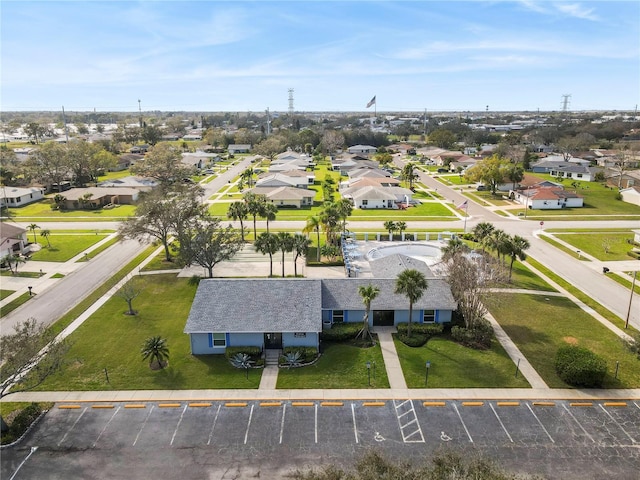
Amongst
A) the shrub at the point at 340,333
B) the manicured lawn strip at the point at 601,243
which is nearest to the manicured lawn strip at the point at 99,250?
the shrub at the point at 340,333

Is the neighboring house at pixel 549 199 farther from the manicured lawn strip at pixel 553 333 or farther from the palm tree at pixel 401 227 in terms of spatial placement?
the manicured lawn strip at pixel 553 333

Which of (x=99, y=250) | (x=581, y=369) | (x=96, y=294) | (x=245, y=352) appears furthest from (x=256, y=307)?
(x=99, y=250)

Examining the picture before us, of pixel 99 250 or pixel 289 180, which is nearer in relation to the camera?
pixel 99 250

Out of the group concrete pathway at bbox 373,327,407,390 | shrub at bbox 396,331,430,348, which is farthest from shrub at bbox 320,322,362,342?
shrub at bbox 396,331,430,348

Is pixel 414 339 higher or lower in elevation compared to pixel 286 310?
lower

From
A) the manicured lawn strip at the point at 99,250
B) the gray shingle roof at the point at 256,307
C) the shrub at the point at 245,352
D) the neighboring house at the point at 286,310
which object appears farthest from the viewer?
the manicured lawn strip at the point at 99,250

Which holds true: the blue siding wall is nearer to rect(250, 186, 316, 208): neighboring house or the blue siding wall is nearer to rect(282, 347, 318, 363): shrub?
rect(282, 347, 318, 363): shrub

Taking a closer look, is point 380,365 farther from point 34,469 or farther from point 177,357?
point 34,469

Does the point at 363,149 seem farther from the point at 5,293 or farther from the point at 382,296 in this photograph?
the point at 5,293
